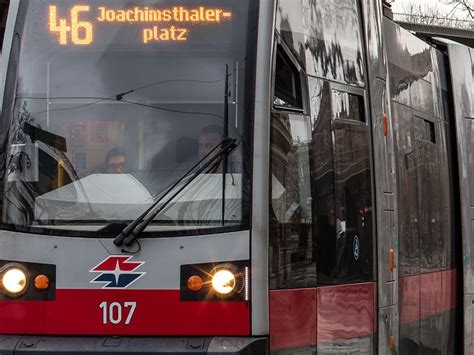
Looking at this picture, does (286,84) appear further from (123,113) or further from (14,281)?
(14,281)

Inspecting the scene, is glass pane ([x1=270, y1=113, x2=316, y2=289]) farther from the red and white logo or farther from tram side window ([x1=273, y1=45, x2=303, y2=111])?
the red and white logo

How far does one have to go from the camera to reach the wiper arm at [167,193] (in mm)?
6074

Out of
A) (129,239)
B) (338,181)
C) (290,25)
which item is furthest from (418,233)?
(129,239)

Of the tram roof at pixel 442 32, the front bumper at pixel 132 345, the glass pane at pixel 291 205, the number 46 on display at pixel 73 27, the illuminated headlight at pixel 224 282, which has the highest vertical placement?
the tram roof at pixel 442 32

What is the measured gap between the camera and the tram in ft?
20.0

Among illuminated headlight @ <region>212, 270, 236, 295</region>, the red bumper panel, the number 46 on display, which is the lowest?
the red bumper panel

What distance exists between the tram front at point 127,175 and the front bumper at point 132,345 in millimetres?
13

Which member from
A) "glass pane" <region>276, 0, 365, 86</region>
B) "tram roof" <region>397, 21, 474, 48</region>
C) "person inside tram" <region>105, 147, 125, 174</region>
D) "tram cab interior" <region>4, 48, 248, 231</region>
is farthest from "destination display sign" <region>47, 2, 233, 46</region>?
"tram roof" <region>397, 21, 474, 48</region>

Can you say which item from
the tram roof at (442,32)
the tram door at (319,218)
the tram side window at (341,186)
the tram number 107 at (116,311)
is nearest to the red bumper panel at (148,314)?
the tram number 107 at (116,311)

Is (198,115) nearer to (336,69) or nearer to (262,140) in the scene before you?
(262,140)

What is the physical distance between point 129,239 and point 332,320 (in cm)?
149

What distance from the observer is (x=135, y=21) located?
21.3 ft

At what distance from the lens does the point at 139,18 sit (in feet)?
21.3

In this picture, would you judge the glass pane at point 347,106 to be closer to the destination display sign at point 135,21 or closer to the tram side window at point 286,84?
the tram side window at point 286,84
